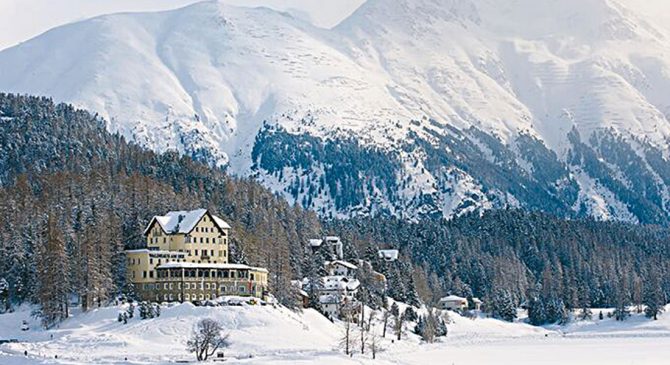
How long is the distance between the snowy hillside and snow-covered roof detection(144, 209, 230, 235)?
70.5ft

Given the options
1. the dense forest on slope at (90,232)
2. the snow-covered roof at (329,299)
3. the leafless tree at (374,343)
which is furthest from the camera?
the snow-covered roof at (329,299)

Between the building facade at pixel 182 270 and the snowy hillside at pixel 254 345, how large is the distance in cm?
940

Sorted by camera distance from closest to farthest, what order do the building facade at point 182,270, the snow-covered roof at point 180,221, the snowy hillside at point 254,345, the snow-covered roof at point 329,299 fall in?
1. the snowy hillside at point 254,345
2. the building facade at point 182,270
3. the snow-covered roof at point 180,221
4. the snow-covered roof at point 329,299

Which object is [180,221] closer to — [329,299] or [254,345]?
[329,299]

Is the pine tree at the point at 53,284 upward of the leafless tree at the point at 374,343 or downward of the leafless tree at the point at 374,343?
upward

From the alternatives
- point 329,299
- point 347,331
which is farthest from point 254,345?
point 329,299

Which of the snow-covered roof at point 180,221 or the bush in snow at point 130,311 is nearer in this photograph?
the bush in snow at point 130,311

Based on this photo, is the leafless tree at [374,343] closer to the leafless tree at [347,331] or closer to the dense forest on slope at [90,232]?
the leafless tree at [347,331]

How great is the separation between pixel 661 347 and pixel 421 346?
31.0 meters

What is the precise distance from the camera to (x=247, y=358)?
11881 centimetres

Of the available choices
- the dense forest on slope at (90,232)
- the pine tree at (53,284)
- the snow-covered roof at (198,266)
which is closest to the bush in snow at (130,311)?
the dense forest on slope at (90,232)

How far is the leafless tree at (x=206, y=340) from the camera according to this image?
118 metres

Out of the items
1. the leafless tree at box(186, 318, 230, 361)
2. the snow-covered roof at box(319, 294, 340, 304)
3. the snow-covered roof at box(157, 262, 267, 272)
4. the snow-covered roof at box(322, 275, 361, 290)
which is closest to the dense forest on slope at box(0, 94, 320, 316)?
the snow-covered roof at box(322, 275, 361, 290)

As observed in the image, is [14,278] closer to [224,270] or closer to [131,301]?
[131,301]
